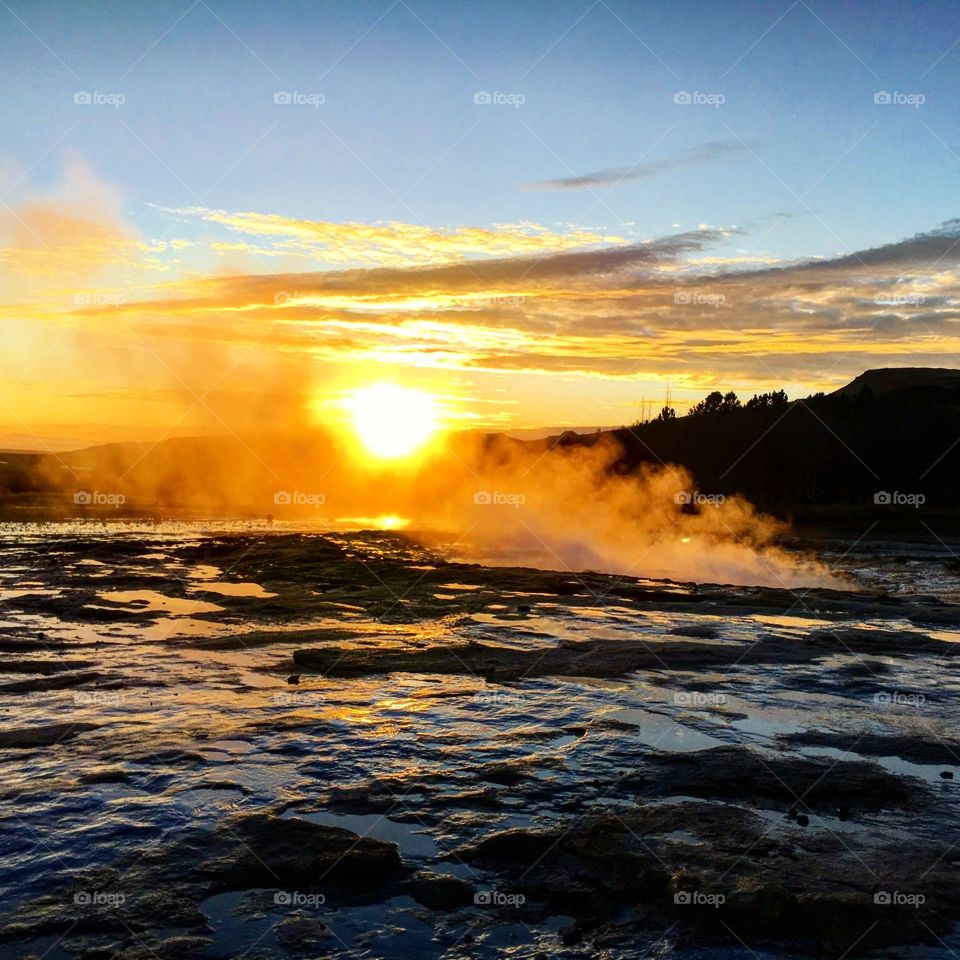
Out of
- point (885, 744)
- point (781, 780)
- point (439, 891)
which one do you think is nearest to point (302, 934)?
point (439, 891)

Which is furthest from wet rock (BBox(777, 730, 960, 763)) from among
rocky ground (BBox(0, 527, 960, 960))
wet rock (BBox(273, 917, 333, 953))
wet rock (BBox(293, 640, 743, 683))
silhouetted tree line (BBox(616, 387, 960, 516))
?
silhouetted tree line (BBox(616, 387, 960, 516))

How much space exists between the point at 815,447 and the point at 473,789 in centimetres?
8808

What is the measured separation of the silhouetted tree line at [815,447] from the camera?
72.5m

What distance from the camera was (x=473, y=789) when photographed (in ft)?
28.5

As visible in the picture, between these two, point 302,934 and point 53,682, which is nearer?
point 302,934

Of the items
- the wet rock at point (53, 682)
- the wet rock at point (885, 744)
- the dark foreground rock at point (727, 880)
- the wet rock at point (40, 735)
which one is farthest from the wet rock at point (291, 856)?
the wet rock at point (53, 682)

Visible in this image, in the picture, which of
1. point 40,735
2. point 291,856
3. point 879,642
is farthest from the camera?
point 879,642

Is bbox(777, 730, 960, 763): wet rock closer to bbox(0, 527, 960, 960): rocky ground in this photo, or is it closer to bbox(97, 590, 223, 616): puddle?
bbox(0, 527, 960, 960): rocky ground

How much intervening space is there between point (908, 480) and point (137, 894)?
8103cm

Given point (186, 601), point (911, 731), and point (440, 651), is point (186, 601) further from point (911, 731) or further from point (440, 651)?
point (911, 731)

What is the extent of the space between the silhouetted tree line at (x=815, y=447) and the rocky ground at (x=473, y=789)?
52.1 m

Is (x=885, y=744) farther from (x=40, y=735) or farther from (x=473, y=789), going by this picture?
(x=40, y=735)

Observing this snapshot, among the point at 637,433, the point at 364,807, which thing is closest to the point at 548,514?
the point at 364,807

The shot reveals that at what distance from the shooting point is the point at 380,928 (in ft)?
19.9
